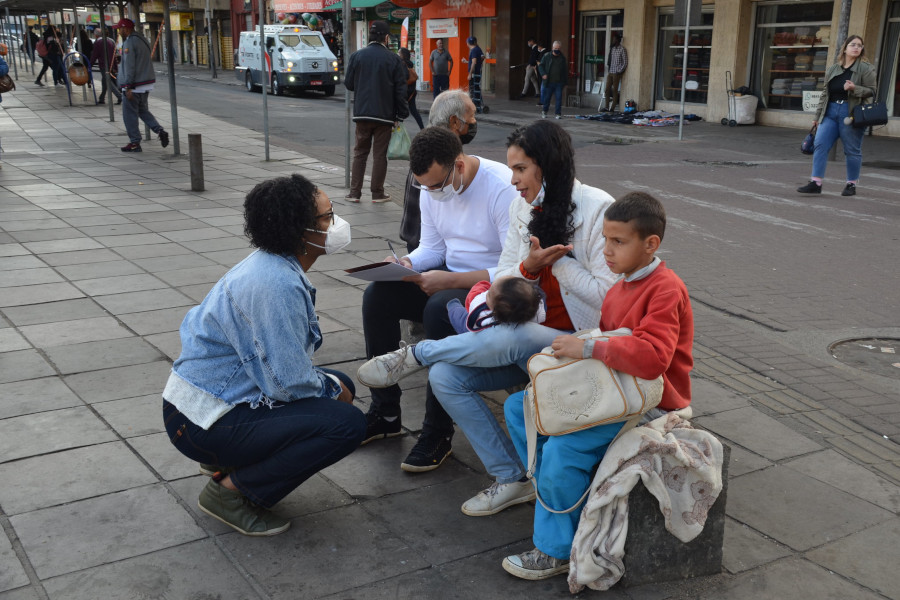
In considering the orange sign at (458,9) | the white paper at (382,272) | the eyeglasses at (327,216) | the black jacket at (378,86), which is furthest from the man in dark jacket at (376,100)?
the orange sign at (458,9)

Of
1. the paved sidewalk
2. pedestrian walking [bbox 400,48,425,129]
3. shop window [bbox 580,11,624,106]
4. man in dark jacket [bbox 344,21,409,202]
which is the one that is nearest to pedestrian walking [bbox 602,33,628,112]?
shop window [bbox 580,11,624,106]

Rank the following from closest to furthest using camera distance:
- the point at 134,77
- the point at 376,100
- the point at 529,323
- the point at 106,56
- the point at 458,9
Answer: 1. the point at 529,323
2. the point at 376,100
3. the point at 134,77
4. the point at 106,56
5. the point at 458,9

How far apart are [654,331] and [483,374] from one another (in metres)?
0.85

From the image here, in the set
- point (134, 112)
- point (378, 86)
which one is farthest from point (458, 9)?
point (378, 86)

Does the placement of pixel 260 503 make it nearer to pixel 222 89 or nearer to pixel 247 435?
pixel 247 435

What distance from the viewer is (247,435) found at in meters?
3.07

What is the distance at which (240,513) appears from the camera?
10.4 feet

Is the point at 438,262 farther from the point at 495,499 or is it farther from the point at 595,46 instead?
the point at 595,46

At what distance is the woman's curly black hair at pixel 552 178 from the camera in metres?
3.41

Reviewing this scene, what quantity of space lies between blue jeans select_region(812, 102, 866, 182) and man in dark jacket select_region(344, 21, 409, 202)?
16.4 ft

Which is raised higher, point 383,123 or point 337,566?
point 383,123

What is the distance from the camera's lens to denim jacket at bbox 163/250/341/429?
9.79 feet

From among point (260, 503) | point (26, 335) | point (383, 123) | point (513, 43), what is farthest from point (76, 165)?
point (513, 43)

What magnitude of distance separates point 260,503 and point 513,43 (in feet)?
85.4
